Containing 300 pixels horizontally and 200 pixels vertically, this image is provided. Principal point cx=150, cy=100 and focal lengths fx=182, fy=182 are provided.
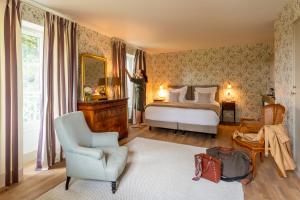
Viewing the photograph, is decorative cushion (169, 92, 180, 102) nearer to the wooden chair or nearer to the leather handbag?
the wooden chair

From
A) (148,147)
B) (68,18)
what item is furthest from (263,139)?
(68,18)

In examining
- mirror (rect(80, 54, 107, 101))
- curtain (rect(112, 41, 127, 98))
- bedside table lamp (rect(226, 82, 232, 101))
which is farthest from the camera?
bedside table lamp (rect(226, 82, 232, 101))

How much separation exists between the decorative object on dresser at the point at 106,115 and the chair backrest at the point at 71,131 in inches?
29.5

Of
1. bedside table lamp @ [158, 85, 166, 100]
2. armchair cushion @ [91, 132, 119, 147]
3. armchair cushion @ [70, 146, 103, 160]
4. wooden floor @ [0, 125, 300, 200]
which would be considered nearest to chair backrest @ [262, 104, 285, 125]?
wooden floor @ [0, 125, 300, 200]

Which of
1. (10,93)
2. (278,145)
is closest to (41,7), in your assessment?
(10,93)

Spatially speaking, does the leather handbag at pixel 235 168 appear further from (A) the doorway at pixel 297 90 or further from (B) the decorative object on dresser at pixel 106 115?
(B) the decorative object on dresser at pixel 106 115

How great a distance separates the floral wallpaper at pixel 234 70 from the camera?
5809 mm

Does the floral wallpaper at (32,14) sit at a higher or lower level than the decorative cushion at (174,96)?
higher

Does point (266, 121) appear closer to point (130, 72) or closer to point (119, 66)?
point (119, 66)

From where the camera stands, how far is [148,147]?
3754 millimetres

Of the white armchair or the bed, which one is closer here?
the white armchair

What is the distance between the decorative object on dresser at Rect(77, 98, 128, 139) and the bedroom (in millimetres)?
23

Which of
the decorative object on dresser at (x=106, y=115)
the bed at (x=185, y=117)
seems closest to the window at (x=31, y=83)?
the decorative object on dresser at (x=106, y=115)

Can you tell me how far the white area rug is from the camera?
209cm
